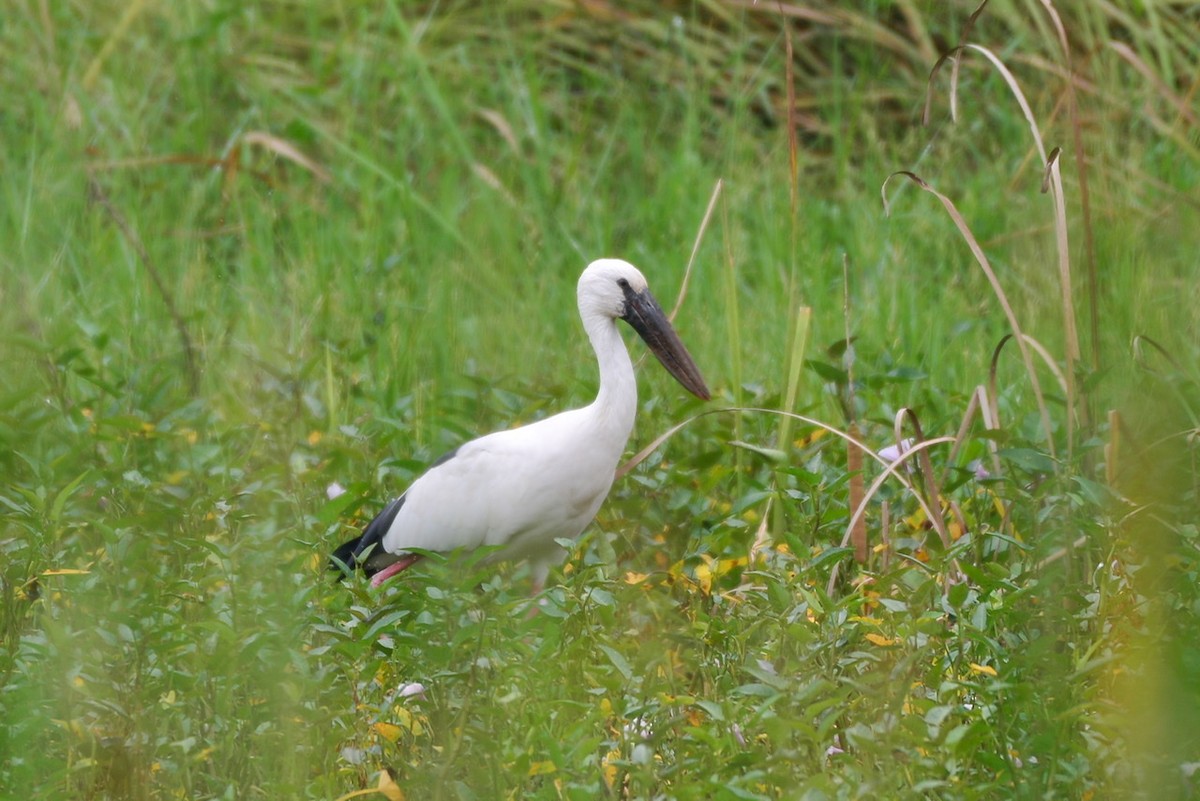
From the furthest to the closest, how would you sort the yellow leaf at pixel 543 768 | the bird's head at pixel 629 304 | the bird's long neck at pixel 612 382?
the bird's head at pixel 629 304, the bird's long neck at pixel 612 382, the yellow leaf at pixel 543 768

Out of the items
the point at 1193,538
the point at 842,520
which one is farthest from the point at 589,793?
the point at 842,520

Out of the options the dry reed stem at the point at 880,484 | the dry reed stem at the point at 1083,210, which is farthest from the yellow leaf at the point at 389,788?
the dry reed stem at the point at 1083,210

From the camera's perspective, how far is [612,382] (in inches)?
139

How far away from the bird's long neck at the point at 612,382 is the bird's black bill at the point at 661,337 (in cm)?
6

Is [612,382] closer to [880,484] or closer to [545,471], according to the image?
[545,471]

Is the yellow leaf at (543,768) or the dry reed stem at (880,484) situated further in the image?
the dry reed stem at (880,484)

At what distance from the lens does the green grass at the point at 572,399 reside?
2.39 meters

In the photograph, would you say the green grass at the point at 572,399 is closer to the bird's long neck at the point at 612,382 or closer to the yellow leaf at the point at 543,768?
the yellow leaf at the point at 543,768

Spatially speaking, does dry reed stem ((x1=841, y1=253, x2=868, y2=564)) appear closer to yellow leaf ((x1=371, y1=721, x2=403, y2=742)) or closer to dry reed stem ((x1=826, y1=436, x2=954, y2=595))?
dry reed stem ((x1=826, y1=436, x2=954, y2=595))

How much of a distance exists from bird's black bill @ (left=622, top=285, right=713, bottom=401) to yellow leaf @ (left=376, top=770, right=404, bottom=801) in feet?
5.09

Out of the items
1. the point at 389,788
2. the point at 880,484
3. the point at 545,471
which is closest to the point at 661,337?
the point at 545,471

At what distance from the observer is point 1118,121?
18.5 ft

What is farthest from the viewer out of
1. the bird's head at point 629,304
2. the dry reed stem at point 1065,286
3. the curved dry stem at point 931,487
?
the bird's head at point 629,304

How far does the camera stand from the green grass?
2.39 m
